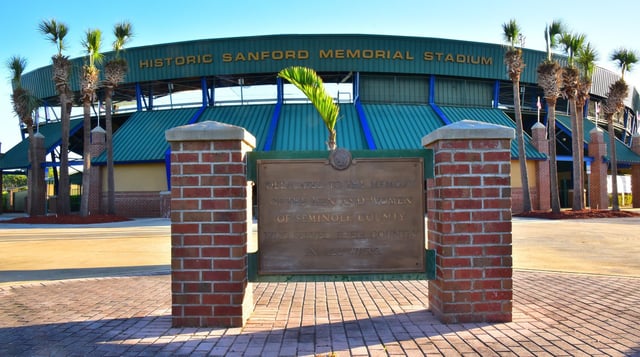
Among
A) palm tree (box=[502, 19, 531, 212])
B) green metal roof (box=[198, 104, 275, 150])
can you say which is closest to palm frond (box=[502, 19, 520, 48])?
palm tree (box=[502, 19, 531, 212])

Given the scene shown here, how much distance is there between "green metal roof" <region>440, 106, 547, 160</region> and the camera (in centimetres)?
2751

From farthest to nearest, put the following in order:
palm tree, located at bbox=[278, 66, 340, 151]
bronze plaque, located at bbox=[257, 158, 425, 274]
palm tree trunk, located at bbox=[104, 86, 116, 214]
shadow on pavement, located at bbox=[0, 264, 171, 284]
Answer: palm tree trunk, located at bbox=[104, 86, 116, 214] → palm tree, located at bbox=[278, 66, 340, 151] → shadow on pavement, located at bbox=[0, 264, 171, 284] → bronze plaque, located at bbox=[257, 158, 425, 274]

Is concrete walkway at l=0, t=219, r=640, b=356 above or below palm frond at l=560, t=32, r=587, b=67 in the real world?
below

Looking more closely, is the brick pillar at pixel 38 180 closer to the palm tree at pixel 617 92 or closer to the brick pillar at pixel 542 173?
the brick pillar at pixel 542 173

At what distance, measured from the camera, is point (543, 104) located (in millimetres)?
34438

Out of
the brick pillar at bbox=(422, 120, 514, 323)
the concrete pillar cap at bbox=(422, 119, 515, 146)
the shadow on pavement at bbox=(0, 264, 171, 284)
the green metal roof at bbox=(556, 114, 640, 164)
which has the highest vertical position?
the green metal roof at bbox=(556, 114, 640, 164)

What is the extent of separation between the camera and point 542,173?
27.5m

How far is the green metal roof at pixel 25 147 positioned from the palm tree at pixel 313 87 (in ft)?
72.5

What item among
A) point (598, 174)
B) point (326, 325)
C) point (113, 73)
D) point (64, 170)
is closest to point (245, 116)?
point (113, 73)

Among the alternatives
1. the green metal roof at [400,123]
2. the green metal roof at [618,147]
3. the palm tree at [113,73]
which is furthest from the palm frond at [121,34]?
the green metal roof at [618,147]

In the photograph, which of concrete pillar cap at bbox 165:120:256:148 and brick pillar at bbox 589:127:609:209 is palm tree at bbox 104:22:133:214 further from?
brick pillar at bbox 589:127:609:209

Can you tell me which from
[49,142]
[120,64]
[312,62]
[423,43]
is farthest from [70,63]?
[423,43]

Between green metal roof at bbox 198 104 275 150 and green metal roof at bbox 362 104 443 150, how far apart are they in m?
6.21

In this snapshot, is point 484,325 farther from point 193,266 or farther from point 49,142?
point 49,142
